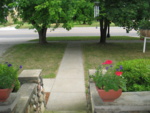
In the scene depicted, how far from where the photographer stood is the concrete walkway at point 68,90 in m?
4.72

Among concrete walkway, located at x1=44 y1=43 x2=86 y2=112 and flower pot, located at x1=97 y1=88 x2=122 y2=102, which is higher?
flower pot, located at x1=97 y1=88 x2=122 y2=102

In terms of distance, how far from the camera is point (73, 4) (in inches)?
363

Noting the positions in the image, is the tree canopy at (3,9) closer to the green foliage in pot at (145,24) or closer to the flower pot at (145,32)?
the green foliage in pot at (145,24)

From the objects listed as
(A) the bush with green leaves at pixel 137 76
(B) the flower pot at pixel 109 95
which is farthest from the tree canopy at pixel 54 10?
(B) the flower pot at pixel 109 95

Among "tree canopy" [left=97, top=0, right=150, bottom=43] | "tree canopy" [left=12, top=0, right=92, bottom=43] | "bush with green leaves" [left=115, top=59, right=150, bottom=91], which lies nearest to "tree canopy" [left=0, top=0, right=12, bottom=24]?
"tree canopy" [left=12, top=0, right=92, bottom=43]

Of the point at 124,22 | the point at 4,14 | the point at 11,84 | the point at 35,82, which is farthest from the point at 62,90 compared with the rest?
the point at 4,14

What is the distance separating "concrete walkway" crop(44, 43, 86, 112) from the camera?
4719 mm

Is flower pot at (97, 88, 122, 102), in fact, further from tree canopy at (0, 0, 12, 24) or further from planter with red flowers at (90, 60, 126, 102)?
tree canopy at (0, 0, 12, 24)

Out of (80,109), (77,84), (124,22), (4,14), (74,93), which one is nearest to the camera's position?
(80,109)

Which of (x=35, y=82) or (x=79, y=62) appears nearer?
(x=35, y=82)

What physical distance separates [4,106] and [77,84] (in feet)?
12.6

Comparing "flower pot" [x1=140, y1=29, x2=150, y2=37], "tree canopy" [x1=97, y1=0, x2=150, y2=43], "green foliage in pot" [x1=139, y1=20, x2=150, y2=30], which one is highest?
"tree canopy" [x1=97, y1=0, x2=150, y2=43]

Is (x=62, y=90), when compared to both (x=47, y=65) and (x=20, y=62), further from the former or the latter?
(x=20, y=62)

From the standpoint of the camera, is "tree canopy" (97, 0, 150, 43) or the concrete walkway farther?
"tree canopy" (97, 0, 150, 43)
